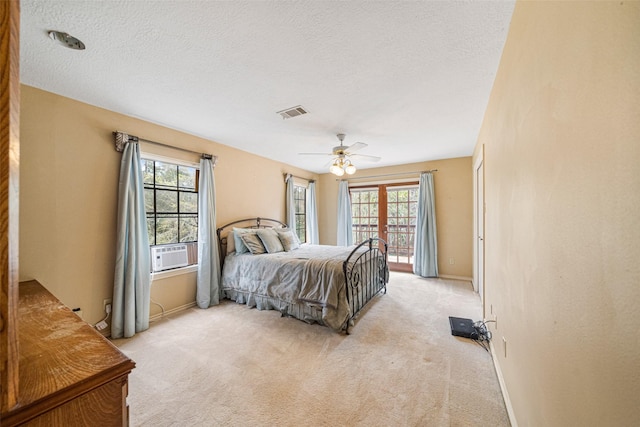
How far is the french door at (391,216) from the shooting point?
213 inches

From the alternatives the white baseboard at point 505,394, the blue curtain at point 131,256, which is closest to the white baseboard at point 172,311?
the blue curtain at point 131,256

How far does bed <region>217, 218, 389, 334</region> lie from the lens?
2709 millimetres

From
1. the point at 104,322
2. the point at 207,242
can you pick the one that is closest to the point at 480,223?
the point at 207,242

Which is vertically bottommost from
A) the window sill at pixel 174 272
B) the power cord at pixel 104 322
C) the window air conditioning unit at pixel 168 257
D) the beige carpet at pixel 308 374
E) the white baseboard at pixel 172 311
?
the beige carpet at pixel 308 374

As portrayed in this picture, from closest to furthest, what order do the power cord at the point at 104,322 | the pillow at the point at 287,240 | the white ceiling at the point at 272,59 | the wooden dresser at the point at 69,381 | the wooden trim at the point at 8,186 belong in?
the wooden trim at the point at 8,186, the wooden dresser at the point at 69,381, the white ceiling at the point at 272,59, the power cord at the point at 104,322, the pillow at the point at 287,240

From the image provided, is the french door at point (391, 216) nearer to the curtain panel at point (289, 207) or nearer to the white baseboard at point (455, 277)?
the white baseboard at point (455, 277)

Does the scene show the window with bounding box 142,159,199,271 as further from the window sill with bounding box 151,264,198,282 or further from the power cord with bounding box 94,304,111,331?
the power cord with bounding box 94,304,111,331

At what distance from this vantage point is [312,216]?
233 inches

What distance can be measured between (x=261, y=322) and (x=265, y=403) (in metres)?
1.31

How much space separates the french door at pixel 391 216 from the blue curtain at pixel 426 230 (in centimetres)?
28

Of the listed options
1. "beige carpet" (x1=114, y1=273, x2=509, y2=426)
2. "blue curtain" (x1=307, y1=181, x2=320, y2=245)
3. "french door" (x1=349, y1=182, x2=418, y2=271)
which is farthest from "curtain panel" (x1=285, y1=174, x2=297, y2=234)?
"beige carpet" (x1=114, y1=273, x2=509, y2=426)

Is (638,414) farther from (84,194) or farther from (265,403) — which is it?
(84,194)

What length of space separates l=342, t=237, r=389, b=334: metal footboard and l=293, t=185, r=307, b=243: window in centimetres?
232

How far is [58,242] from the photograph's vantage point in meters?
2.30
